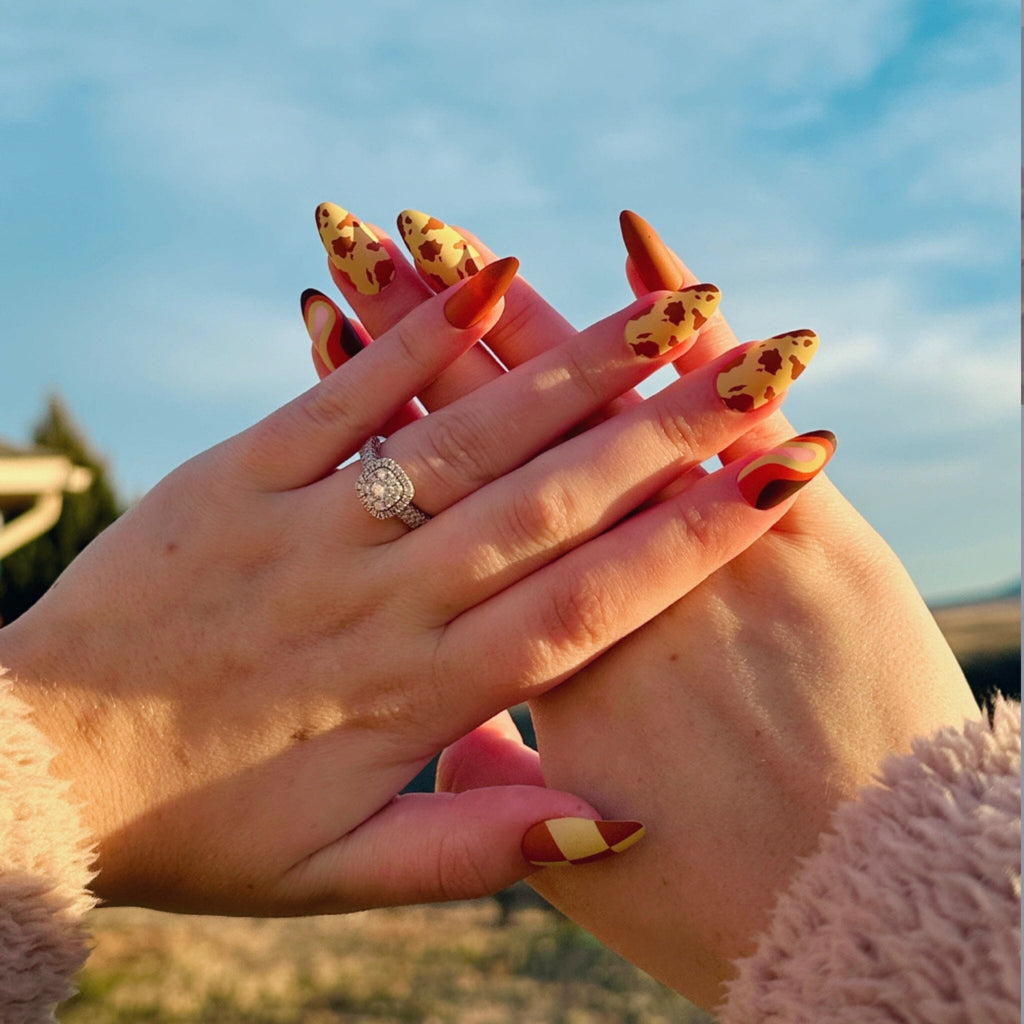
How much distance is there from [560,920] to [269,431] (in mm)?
3878

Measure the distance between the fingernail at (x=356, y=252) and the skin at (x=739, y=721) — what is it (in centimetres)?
52

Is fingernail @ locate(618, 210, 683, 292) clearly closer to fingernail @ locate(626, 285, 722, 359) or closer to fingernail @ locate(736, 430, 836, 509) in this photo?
fingernail @ locate(626, 285, 722, 359)

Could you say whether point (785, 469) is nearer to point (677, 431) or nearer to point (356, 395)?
point (677, 431)

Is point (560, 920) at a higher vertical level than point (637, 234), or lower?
lower

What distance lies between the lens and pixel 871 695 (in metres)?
1.43

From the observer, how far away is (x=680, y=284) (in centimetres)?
165

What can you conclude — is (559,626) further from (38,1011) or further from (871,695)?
(38,1011)

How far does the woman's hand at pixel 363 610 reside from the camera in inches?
59.1

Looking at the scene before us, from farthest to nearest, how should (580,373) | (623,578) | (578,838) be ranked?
1. (580,373)
2. (623,578)
3. (578,838)

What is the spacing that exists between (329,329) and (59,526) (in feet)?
35.5

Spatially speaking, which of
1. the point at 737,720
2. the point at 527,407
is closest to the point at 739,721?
the point at 737,720

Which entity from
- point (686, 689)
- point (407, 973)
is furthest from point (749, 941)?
point (407, 973)

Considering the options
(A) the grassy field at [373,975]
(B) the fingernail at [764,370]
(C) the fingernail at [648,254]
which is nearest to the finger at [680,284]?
(C) the fingernail at [648,254]

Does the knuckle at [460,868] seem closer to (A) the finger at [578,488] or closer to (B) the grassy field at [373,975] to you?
(A) the finger at [578,488]
